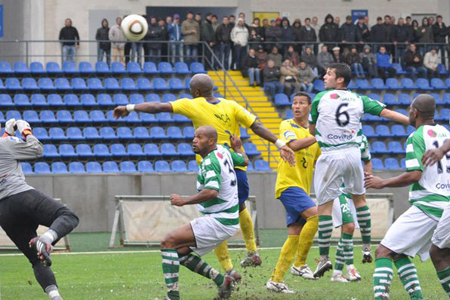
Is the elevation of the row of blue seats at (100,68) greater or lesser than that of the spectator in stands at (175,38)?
lesser

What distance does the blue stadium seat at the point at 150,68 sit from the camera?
26.2 meters

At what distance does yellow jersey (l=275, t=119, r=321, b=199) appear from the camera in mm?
11352

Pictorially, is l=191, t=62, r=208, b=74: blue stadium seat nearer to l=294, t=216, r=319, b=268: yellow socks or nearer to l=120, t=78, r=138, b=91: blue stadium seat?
l=120, t=78, r=138, b=91: blue stadium seat

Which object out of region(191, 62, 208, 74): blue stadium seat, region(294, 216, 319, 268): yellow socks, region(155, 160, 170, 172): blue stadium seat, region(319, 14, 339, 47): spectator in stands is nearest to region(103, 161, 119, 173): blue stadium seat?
region(155, 160, 170, 172): blue stadium seat

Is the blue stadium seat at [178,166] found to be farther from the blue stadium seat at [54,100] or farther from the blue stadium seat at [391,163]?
the blue stadium seat at [391,163]

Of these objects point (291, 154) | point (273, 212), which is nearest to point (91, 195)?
point (273, 212)

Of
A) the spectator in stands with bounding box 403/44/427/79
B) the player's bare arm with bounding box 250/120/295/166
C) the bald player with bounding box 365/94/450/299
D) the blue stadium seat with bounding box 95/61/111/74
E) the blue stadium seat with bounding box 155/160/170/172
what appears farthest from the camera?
the spectator in stands with bounding box 403/44/427/79

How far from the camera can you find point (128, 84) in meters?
25.6

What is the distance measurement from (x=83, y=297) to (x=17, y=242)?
1.27 meters

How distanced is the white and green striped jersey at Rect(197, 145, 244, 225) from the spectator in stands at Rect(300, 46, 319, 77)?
18.3 metres

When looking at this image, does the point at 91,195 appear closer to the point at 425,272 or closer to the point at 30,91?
the point at 30,91

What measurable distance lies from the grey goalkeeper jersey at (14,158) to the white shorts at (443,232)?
404 cm

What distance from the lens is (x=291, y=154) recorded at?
1017 centimetres

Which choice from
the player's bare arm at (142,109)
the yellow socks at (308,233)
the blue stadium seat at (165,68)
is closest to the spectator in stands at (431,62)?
the blue stadium seat at (165,68)
